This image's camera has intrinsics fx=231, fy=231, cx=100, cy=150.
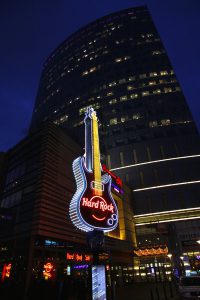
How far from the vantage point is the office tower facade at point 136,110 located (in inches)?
1903

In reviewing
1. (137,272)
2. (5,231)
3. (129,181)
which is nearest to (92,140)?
(5,231)

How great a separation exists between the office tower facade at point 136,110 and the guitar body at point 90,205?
21630 mm

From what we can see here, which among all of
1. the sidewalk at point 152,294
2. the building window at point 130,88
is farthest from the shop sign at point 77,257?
the building window at point 130,88

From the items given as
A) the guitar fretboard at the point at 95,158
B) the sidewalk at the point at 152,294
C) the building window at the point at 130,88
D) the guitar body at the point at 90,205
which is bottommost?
the sidewalk at the point at 152,294

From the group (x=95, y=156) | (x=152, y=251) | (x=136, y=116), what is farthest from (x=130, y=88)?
(x=95, y=156)

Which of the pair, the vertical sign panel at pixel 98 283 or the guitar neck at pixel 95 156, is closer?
the vertical sign panel at pixel 98 283

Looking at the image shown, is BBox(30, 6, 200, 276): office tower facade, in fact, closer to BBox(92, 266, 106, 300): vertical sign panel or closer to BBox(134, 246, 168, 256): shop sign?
BBox(134, 246, 168, 256): shop sign

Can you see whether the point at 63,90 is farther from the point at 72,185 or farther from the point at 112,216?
the point at 112,216

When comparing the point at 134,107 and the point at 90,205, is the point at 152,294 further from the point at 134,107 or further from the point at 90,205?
the point at 134,107

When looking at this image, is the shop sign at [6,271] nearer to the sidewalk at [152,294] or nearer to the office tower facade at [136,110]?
the sidewalk at [152,294]

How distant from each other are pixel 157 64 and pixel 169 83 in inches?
364

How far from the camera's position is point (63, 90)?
84.4m

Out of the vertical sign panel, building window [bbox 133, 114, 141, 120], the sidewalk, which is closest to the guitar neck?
the vertical sign panel

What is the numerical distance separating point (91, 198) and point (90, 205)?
1.55 feet
